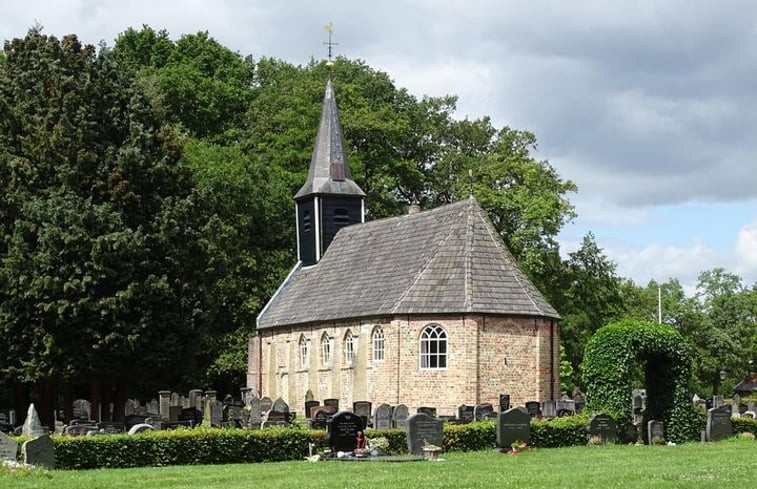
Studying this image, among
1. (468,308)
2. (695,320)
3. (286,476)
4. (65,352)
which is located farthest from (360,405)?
(695,320)

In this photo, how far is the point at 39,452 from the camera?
25375 millimetres

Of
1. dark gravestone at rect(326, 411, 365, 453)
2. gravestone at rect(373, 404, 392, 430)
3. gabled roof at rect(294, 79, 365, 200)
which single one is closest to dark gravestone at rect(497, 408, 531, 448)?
dark gravestone at rect(326, 411, 365, 453)

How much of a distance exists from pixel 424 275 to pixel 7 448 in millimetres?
23244

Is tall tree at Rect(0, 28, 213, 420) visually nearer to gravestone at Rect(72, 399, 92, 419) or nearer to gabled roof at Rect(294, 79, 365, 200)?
gravestone at Rect(72, 399, 92, 419)

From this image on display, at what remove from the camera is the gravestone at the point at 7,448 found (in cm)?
2519

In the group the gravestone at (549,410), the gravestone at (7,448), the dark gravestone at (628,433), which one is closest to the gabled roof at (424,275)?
the gravestone at (549,410)

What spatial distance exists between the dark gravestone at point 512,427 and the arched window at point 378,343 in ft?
54.3

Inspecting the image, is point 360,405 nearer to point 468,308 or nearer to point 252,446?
point 468,308

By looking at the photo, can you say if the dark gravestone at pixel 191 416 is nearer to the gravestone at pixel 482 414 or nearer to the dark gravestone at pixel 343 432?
the gravestone at pixel 482 414

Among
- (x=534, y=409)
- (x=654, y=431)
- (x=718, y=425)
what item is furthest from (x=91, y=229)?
(x=718, y=425)

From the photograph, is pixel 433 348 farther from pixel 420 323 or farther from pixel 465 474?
pixel 465 474

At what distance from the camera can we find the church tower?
56656 millimetres

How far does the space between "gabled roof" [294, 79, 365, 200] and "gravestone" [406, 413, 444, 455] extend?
27959mm

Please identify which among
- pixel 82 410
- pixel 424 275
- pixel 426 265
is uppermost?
pixel 426 265
